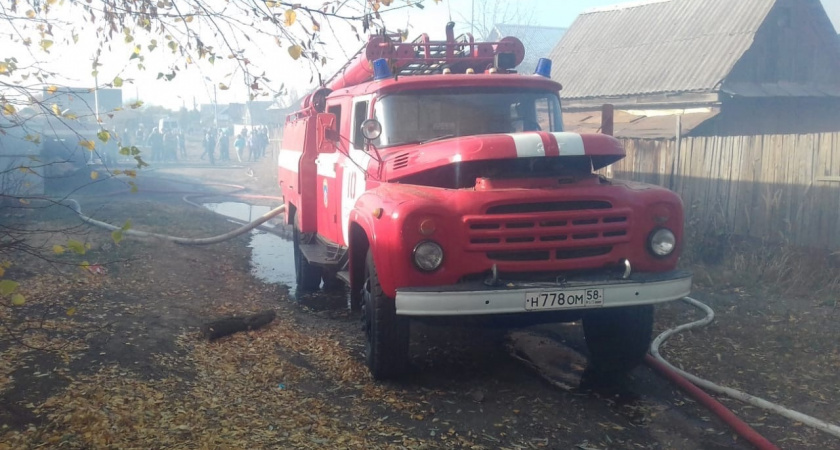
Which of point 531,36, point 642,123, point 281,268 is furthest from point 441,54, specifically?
point 531,36

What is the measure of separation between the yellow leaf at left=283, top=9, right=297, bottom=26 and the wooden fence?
717cm

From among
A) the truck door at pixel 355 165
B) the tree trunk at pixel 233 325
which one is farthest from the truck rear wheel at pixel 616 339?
the tree trunk at pixel 233 325

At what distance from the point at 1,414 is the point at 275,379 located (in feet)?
5.49

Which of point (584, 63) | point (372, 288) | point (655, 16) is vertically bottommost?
point (372, 288)

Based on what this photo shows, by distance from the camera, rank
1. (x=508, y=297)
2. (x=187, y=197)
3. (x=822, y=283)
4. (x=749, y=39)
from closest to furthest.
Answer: (x=508, y=297) → (x=822, y=283) → (x=749, y=39) → (x=187, y=197)

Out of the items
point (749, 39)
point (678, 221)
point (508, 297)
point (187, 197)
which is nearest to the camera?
point (508, 297)

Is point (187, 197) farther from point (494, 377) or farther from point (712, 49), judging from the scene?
point (494, 377)

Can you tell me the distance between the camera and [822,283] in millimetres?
7719

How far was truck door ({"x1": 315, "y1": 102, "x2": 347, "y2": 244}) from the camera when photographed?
6602 mm

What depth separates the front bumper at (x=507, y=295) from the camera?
408cm

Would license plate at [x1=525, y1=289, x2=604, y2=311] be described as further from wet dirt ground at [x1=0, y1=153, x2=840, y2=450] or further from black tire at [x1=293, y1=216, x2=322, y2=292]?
→ black tire at [x1=293, y1=216, x2=322, y2=292]

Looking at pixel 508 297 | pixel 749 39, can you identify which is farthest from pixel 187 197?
pixel 508 297

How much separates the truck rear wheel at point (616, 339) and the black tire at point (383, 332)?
4.32 feet

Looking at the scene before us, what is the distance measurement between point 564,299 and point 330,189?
3.34 m
